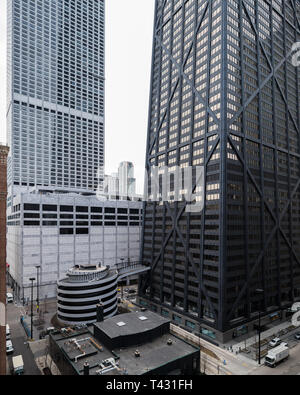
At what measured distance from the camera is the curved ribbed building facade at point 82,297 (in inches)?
2544

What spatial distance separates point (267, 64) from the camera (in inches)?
3051

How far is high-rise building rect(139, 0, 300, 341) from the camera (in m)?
61.5

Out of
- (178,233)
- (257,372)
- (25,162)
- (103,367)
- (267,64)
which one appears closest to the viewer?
(103,367)

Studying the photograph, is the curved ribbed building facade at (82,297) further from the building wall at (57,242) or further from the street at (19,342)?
the building wall at (57,242)

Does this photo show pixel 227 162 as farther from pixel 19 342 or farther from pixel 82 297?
pixel 19 342

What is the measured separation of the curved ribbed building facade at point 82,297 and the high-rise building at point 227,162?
16637 mm

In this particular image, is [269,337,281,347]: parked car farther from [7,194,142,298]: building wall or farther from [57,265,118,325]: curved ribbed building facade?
[7,194,142,298]: building wall

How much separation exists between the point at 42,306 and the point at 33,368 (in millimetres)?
36162

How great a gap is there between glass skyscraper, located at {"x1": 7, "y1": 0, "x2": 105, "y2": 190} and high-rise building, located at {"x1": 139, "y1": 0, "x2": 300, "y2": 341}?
98830 millimetres

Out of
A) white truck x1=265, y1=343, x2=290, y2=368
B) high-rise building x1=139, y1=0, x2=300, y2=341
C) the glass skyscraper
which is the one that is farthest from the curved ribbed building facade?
the glass skyscraper

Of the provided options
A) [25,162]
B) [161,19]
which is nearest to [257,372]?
[161,19]

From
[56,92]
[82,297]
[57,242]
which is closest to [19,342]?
[82,297]

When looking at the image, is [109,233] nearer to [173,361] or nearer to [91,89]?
[173,361]

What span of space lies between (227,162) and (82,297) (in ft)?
158
